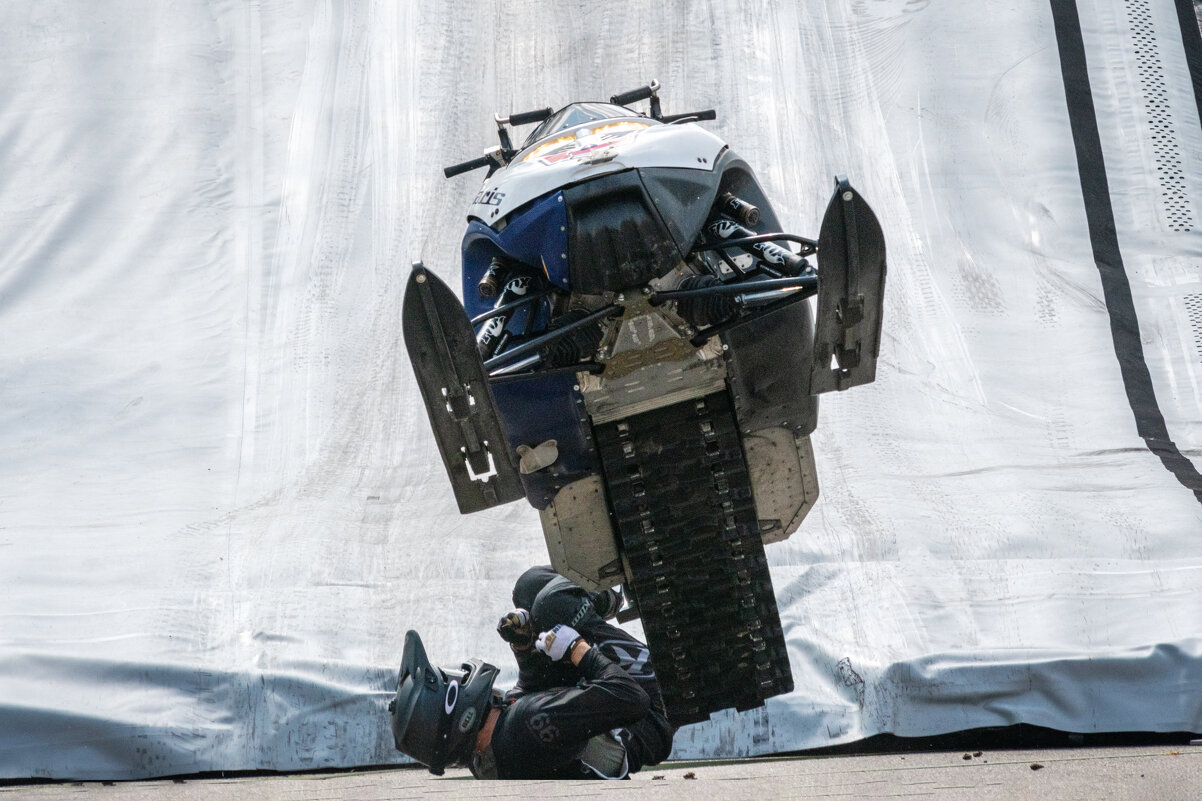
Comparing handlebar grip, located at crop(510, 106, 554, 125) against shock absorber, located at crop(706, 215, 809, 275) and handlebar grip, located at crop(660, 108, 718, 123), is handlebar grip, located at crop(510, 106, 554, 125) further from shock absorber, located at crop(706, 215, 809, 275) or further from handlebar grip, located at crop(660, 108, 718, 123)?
shock absorber, located at crop(706, 215, 809, 275)

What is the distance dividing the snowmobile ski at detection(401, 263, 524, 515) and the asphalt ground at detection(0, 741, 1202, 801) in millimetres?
1261

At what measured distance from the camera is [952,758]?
197 inches

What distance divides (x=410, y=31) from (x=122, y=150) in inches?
82.3

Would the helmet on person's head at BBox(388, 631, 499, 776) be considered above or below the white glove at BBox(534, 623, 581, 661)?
below

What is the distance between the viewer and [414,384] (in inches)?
280

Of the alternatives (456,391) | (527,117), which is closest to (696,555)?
(456,391)

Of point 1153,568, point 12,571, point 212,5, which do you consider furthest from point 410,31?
point 1153,568

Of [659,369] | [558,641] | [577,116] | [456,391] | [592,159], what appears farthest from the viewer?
[558,641]

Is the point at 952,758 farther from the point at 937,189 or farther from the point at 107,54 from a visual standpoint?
the point at 107,54

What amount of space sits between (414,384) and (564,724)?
101 inches

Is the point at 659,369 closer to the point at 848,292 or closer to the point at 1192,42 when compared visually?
the point at 848,292

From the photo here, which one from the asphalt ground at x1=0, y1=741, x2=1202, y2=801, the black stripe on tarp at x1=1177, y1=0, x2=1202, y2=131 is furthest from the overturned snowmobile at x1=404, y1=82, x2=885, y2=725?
the black stripe on tarp at x1=1177, y1=0, x2=1202, y2=131

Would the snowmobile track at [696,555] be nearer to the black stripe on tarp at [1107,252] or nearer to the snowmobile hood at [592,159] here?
the snowmobile hood at [592,159]

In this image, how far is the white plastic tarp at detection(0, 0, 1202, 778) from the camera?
5270 mm
